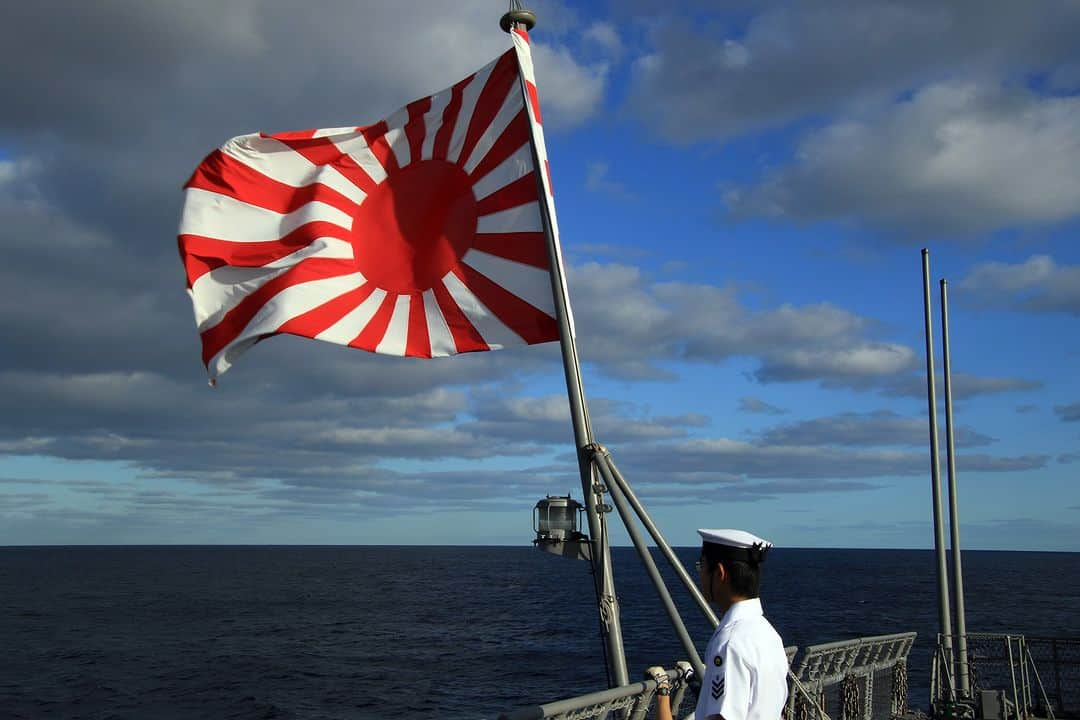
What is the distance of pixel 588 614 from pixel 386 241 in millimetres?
73407

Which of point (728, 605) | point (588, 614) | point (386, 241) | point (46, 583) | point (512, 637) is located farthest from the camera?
point (46, 583)

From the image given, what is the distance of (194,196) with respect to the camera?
330 inches

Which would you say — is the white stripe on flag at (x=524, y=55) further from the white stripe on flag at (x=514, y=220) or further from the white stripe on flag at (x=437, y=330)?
the white stripe on flag at (x=437, y=330)

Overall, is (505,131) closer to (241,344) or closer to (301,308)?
(301,308)

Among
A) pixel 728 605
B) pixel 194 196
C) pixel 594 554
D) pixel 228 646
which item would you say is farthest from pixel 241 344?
pixel 228 646

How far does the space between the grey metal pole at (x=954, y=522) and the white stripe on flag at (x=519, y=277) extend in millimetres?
9404

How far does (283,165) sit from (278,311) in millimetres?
1598

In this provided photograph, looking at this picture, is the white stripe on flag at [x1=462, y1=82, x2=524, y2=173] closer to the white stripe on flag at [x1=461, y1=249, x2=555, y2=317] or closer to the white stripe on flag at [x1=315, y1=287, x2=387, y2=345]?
the white stripe on flag at [x1=461, y1=249, x2=555, y2=317]

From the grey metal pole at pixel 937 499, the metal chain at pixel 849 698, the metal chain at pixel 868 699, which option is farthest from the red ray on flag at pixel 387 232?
the grey metal pole at pixel 937 499

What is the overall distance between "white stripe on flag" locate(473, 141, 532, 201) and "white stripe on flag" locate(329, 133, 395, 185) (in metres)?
1.00

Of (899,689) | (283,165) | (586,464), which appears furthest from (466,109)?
(899,689)

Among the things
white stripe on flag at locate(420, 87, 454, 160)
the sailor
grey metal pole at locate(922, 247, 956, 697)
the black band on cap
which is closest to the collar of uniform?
the sailor

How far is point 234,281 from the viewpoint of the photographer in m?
8.39

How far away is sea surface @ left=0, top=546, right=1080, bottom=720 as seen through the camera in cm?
3872
